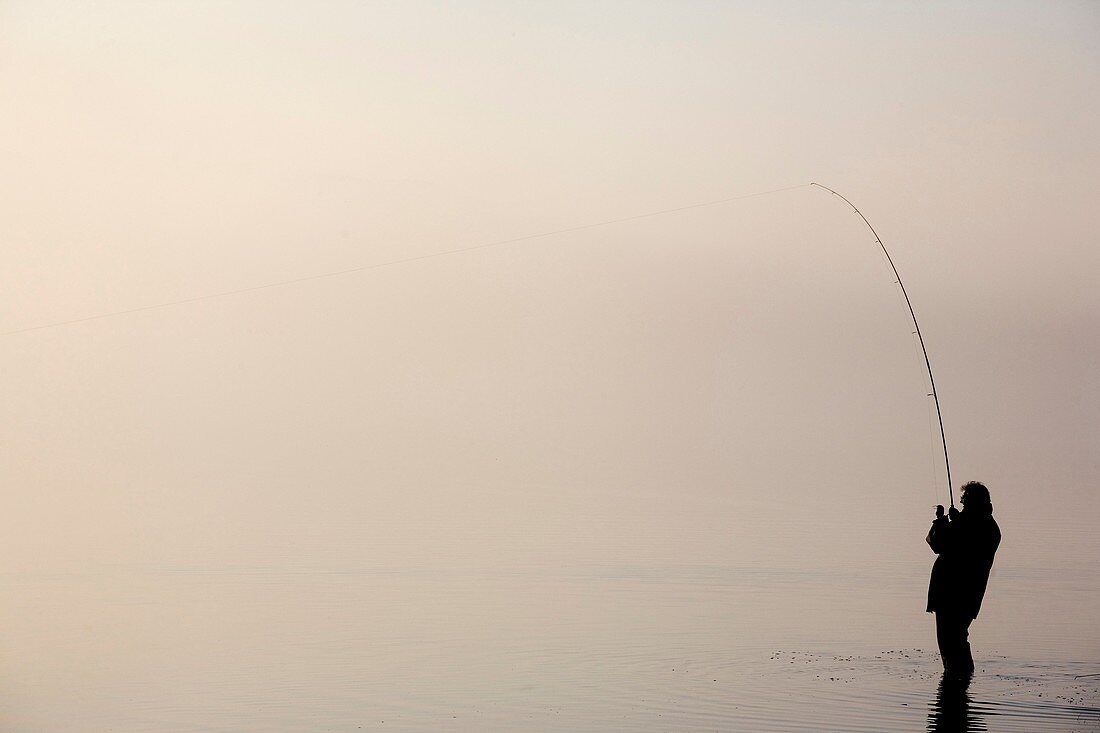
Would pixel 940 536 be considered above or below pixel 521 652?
above

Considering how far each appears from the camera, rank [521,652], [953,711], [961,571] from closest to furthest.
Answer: [953,711] < [961,571] < [521,652]

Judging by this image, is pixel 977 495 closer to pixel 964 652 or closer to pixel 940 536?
pixel 940 536

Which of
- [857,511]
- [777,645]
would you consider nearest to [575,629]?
[777,645]

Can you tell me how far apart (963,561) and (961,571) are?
0.18ft

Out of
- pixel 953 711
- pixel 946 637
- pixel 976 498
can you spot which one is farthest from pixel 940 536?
pixel 953 711

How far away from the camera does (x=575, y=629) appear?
818 cm

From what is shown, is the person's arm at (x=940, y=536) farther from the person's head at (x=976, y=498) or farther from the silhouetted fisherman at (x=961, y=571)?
the person's head at (x=976, y=498)

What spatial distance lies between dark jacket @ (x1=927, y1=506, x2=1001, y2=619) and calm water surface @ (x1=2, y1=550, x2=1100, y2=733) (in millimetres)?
413

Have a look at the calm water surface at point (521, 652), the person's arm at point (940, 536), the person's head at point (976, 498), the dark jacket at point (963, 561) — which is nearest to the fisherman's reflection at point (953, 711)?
the calm water surface at point (521, 652)

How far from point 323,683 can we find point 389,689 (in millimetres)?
417

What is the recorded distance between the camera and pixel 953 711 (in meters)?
5.77

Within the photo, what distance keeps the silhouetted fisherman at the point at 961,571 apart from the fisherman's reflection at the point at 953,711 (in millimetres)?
241

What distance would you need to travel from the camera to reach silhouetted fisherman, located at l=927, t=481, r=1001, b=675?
22.0ft

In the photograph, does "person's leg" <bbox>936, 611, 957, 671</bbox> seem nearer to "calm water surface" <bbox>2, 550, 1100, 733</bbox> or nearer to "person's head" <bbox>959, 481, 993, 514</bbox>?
"calm water surface" <bbox>2, 550, 1100, 733</bbox>
